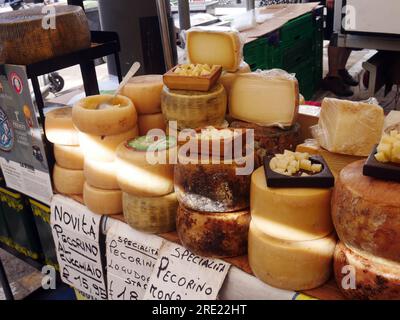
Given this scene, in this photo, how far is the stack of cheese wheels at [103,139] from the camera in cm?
147

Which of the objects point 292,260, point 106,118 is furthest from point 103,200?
point 292,260

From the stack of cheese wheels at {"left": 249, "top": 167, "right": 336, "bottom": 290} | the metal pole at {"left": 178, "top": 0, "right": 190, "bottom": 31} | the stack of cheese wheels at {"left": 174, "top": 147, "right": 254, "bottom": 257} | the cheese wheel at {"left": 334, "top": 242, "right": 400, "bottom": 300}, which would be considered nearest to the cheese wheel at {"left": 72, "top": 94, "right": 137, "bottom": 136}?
the stack of cheese wheels at {"left": 174, "top": 147, "right": 254, "bottom": 257}

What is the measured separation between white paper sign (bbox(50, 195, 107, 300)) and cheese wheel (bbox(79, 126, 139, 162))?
0.24 metres

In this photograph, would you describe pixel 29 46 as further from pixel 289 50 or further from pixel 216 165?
pixel 289 50

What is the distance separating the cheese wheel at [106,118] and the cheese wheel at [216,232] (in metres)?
0.41

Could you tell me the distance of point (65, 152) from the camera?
167 centimetres

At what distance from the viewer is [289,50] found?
4.49 meters

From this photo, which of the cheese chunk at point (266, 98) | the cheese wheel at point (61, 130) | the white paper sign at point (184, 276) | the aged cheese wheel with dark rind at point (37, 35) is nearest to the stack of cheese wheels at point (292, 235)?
the white paper sign at point (184, 276)

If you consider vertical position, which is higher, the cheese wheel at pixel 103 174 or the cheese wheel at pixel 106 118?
the cheese wheel at pixel 106 118

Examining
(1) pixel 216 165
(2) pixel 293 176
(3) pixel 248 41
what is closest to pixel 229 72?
(1) pixel 216 165

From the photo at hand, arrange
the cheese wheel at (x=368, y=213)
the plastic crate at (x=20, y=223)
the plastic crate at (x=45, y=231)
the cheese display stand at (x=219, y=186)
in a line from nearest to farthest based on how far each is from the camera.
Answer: the cheese wheel at (x=368, y=213) < the cheese display stand at (x=219, y=186) < the plastic crate at (x=45, y=231) < the plastic crate at (x=20, y=223)

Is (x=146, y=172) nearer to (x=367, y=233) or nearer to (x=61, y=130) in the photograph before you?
(x=61, y=130)

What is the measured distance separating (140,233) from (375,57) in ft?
7.67

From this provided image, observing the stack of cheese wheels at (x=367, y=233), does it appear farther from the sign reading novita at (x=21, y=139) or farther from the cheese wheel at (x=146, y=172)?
Result: the sign reading novita at (x=21, y=139)
